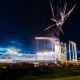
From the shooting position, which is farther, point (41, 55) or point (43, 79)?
point (41, 55)

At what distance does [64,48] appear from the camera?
2349 inches

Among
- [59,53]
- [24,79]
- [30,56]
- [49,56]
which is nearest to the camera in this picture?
[24,79]

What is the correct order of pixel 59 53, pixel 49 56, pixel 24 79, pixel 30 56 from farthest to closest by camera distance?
pixel 30 56 < pixel 49 56 < pixel 59 53 < pixel 24 79

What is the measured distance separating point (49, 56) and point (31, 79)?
59.3 m

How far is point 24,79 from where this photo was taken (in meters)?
8.62

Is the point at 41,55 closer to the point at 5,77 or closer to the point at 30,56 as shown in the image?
the point at 30,56

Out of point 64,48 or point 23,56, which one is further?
point 23,56

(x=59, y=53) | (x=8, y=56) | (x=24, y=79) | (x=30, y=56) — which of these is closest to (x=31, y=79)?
(x=24, y=79)

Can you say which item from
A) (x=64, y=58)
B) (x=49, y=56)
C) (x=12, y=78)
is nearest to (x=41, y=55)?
(x=49, y=56)

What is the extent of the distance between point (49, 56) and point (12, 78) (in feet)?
194

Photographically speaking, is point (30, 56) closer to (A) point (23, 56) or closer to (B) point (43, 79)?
(A) point (23, 56)

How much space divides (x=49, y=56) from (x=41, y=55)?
540cm

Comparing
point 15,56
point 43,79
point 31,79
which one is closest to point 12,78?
point 31,79

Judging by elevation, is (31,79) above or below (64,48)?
below
